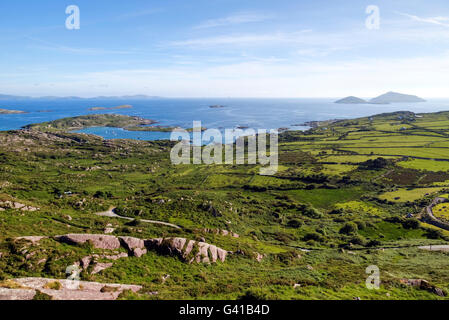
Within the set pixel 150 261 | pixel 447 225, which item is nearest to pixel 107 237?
pixel 150 261

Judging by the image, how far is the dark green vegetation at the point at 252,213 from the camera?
21.6m

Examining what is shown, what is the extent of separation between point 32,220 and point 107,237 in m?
12.8

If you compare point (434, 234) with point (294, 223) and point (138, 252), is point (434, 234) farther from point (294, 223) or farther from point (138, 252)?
point (138, 252)

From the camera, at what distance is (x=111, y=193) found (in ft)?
228

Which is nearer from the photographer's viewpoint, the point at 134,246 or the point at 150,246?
the point at 134,246

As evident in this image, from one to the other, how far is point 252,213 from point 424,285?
1479 inches

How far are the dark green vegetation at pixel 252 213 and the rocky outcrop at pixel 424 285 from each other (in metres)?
1.36

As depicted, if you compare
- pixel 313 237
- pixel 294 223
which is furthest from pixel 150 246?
pixel 294 223

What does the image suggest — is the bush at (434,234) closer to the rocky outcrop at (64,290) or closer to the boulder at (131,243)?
the boulder at (131,243)

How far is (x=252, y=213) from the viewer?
58.6m

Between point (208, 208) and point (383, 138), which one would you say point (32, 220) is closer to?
point (208, 208)

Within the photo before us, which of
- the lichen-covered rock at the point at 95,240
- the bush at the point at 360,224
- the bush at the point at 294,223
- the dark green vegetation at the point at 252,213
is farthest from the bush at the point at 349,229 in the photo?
the lichen-covered rock at the point at 95,240

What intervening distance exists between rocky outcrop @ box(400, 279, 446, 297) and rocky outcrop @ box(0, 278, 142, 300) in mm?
25183
